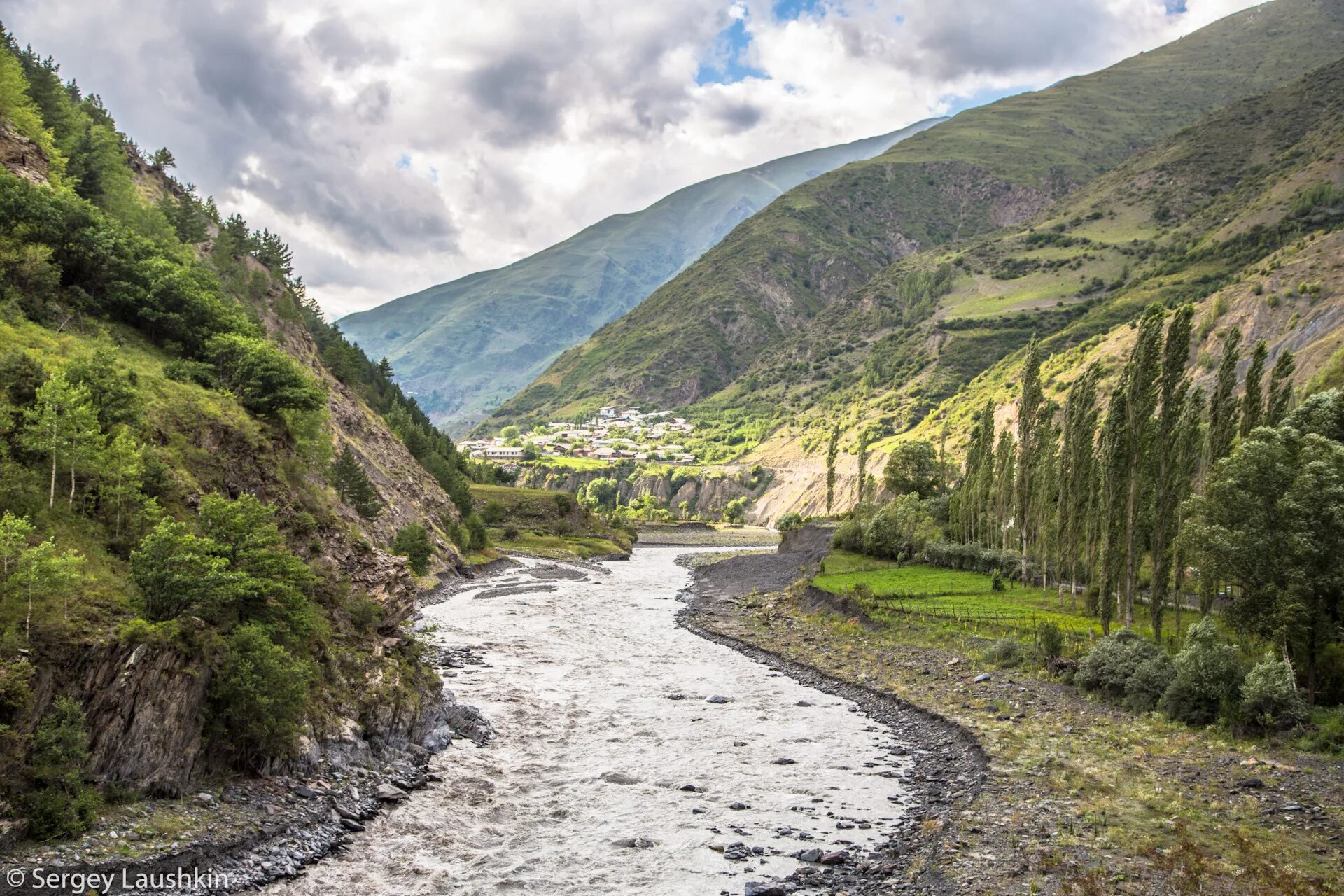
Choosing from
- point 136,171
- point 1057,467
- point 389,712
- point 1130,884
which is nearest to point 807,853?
point 1130,884

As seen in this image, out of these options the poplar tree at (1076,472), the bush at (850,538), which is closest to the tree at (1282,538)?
the poplar tree at (1076,472)

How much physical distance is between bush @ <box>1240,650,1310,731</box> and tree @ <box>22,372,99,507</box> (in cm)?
4243

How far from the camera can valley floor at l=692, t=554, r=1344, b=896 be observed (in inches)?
811

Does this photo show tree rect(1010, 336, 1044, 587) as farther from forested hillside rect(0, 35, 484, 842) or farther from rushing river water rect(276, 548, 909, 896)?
forested hillside rect(0, 35, 484, 842)

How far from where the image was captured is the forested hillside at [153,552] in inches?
806

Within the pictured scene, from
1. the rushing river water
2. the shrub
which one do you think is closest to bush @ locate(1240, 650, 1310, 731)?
the shrub

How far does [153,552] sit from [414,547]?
5963cm

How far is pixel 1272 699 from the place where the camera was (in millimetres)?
30891

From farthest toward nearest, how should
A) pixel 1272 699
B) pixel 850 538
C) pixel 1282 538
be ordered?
1. pixel 850 538
2. pixel 1282 538
3. pixel 1272 699

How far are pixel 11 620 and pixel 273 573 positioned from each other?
7.75 metres

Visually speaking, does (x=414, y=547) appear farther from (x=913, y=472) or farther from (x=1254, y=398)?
(x=913, y=472)

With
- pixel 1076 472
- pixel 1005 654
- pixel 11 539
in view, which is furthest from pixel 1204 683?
pixel 11 539

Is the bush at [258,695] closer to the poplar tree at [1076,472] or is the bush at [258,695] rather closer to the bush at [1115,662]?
the bush at [1115,662]

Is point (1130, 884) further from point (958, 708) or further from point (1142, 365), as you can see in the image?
point (1142, 365)
